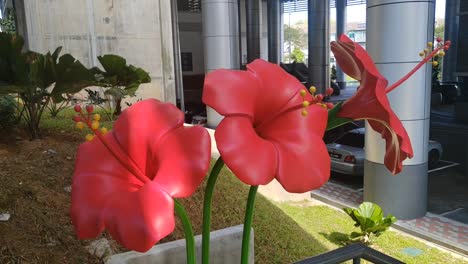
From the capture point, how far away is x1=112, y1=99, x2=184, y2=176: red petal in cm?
112

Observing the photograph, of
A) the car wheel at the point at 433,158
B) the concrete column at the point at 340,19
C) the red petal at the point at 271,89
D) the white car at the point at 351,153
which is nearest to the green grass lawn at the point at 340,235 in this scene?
the white car at the point at 351,153

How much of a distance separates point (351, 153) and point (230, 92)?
8.23 meters

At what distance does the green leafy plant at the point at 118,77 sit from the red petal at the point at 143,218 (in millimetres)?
4046

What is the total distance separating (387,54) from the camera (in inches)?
242

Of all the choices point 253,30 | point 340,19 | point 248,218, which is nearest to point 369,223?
point 248,218

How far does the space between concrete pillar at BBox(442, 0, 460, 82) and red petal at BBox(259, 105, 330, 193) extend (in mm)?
21969

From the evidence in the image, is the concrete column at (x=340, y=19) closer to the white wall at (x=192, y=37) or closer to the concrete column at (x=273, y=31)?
the concrete column at (x=273, y=31)

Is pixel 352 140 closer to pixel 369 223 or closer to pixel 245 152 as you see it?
pixel 369 223

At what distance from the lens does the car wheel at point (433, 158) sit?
9.89 metres

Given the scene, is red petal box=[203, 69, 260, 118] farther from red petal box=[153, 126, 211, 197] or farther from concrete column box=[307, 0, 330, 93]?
concrete column box=[307, 0, 330, 93]

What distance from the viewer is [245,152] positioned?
978 millimetres

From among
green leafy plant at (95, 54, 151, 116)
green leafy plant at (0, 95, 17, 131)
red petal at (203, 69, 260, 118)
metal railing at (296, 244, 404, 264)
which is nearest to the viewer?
red petal at (203, 69, 260, 118)

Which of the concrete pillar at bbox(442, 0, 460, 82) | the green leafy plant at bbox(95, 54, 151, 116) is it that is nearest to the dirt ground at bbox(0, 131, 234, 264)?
the green leafy plant at bbox(95, 54, 151, 116)

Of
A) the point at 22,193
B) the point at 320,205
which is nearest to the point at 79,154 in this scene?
the point at 22,193
